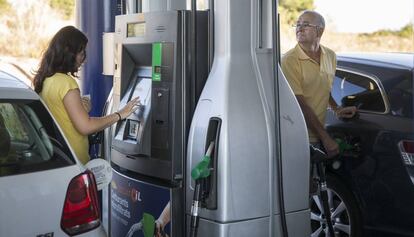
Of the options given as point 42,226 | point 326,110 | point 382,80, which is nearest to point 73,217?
point 42,226

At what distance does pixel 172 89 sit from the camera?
373 centimetres

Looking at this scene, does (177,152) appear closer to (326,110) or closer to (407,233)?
(326,110)

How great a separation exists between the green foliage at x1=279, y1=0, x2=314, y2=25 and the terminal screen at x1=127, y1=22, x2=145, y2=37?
42.2 ft

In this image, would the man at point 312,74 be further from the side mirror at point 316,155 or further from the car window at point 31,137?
the car window at point 31,137

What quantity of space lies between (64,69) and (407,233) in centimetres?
264

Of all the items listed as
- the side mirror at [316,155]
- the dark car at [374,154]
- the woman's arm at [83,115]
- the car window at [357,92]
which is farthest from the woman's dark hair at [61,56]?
the car window at [357,92]

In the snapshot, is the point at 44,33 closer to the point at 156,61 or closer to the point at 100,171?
the point at 156,61

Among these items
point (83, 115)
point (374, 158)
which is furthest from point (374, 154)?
point (83, 115)

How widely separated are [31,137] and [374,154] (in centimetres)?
256

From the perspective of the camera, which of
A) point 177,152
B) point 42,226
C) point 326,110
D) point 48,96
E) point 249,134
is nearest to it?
point 42,226

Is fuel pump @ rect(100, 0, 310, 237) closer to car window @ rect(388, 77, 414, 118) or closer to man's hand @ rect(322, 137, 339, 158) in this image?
man's hand @ rect(322, 137, 339, 158)

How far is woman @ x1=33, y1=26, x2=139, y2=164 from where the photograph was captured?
3961 mm

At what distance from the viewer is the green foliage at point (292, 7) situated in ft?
55.2

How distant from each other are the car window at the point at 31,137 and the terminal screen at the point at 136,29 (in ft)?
3.38
